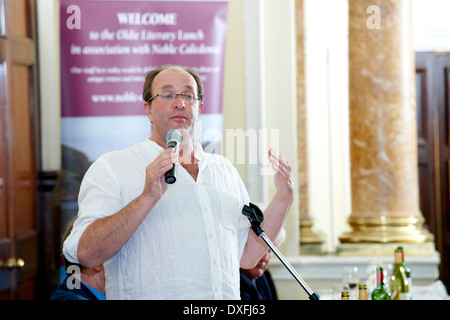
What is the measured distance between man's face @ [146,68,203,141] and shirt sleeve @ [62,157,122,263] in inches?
4.9

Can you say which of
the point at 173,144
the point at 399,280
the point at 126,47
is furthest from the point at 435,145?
the point at 173,144

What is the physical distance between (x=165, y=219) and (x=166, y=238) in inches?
1.4

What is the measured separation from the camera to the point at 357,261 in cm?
321

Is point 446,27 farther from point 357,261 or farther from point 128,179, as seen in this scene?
point 128,179

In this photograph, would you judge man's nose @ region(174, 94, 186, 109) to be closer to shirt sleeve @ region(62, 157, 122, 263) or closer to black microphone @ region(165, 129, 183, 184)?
black microphone @ region(165, 129, 183, 184)

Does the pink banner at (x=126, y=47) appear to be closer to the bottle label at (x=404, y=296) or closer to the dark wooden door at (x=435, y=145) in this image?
the bottle label at (x=404, y=296)

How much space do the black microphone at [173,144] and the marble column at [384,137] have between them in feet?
6.84

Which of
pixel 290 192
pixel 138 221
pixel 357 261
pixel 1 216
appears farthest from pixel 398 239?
pixel 138 221

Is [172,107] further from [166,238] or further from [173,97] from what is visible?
[166,238]

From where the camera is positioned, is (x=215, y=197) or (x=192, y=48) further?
(x=192, y=48)

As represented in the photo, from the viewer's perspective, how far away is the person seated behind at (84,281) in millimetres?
1426

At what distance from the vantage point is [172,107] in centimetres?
136
